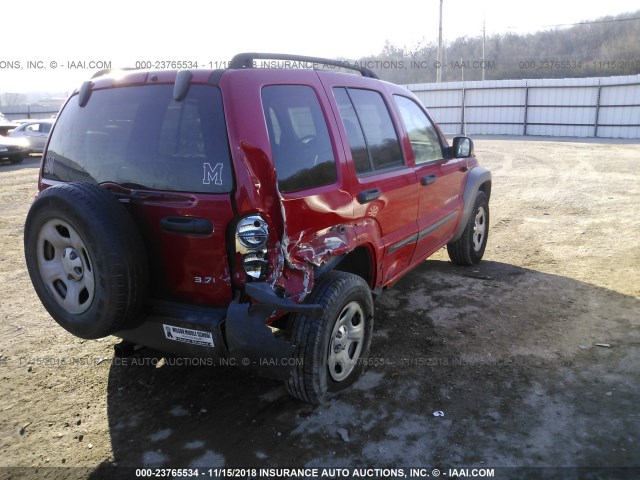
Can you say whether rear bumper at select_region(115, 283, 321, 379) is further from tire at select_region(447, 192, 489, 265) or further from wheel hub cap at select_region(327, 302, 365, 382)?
tire at select_region(447, 192, 489, 265)

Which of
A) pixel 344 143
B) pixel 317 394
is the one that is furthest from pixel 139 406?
pixel 344 143

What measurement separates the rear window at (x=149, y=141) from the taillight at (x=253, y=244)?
0.68 ft

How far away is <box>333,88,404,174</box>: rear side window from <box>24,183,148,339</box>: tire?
1.53 meters

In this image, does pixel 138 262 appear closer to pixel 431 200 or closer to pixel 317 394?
pixel 317 394

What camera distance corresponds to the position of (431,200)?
14.1 feet

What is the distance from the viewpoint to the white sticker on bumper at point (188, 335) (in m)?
2.59

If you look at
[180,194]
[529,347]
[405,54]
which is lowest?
[529,347]

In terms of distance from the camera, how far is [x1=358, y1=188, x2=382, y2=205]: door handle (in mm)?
3238

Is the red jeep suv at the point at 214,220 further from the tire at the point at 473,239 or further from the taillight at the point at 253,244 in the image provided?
the tire at the point at 473,239

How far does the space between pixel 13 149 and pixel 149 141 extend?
1694cm

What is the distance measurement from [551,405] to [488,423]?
0.47 meters

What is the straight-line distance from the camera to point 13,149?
1667 centimetres

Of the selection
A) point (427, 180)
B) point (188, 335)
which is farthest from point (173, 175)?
point (427, 180)

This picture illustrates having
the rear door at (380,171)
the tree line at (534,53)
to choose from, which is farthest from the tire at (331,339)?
the tree line at (534,53)
